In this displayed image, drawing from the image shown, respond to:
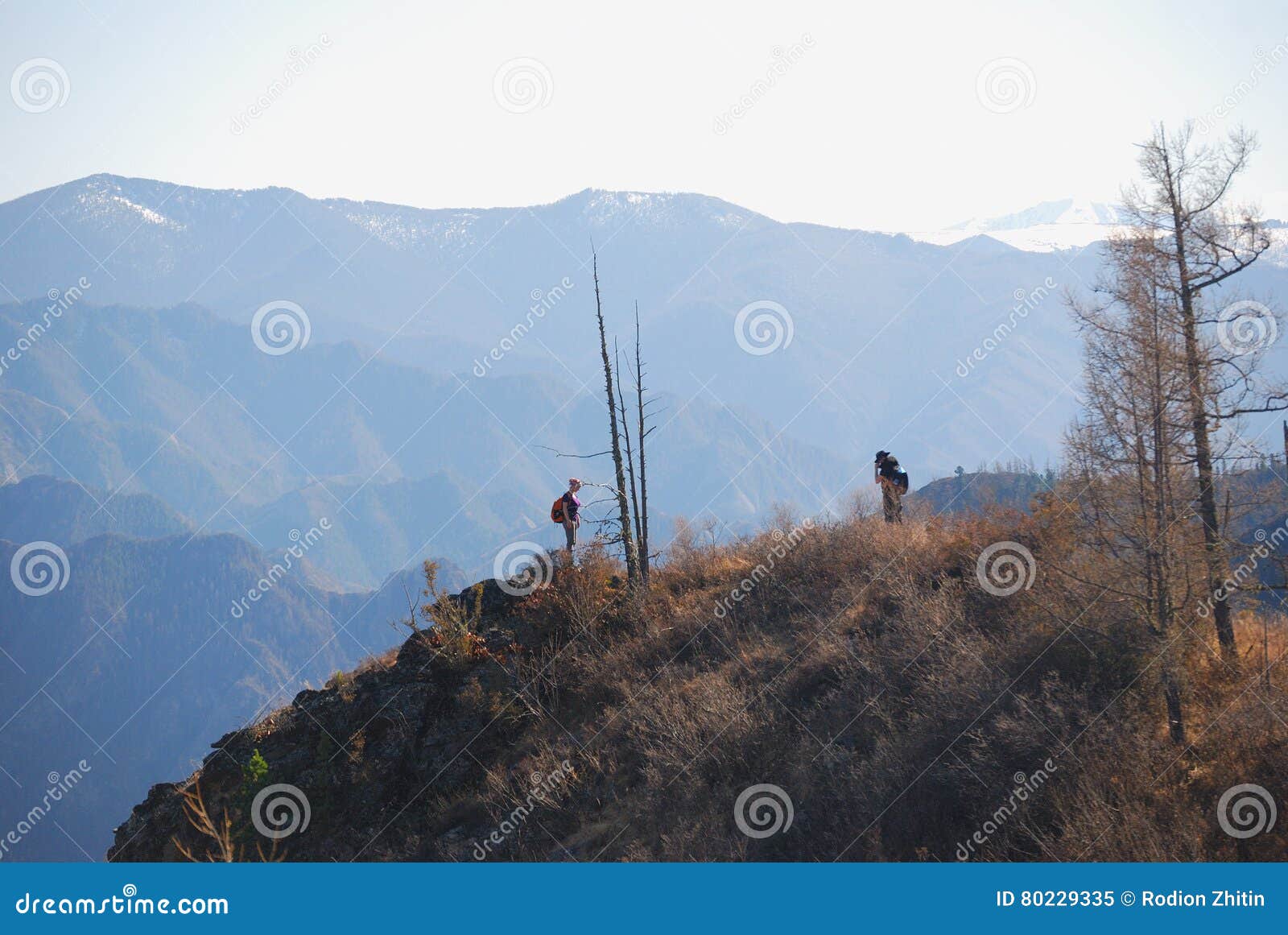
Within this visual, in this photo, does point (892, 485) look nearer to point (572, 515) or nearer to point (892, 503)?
point (892, 503)

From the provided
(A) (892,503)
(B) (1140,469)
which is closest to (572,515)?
(A) (892,503)

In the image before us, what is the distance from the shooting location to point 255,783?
653 inches

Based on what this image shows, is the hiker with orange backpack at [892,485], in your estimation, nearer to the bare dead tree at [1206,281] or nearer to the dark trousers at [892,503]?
the dark trousers at [892,503]

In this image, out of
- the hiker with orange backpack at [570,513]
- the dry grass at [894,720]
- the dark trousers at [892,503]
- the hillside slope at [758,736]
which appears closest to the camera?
the dry grass at [894,720]

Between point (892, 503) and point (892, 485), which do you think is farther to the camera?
point (892, 503)

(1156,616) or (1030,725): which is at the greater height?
(1156,616)

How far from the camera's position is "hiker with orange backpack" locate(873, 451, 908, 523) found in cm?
1945

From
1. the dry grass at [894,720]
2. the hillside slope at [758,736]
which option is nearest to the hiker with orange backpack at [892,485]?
the dry grass at [894,720]

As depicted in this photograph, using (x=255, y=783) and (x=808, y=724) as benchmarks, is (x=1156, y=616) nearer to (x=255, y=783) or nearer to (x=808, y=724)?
(x=808, y=724)

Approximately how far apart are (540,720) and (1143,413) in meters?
11.2

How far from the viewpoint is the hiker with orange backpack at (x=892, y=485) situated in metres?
19.5

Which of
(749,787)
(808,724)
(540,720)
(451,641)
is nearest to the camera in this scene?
(749,787)

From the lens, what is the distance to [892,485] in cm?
1944
